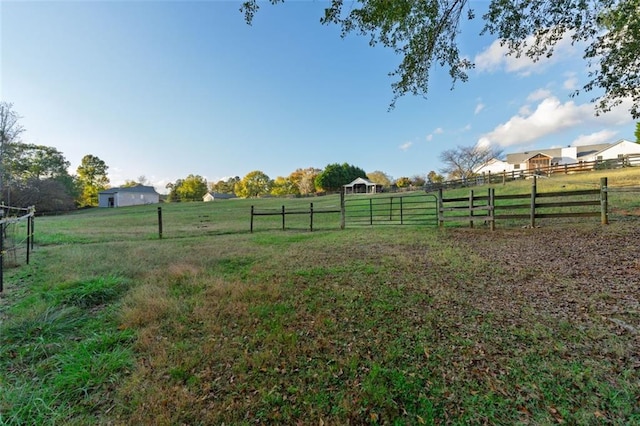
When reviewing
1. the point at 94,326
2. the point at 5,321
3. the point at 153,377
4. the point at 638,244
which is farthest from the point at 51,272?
the point at 638,244

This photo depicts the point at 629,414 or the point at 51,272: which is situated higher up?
the point at 51,272

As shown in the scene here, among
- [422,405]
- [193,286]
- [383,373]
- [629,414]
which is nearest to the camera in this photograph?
[629,414]

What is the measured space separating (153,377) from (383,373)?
2.27m

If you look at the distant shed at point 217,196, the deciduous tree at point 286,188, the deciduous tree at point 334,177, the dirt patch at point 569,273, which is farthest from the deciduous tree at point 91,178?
the dirt patch at point 569,273

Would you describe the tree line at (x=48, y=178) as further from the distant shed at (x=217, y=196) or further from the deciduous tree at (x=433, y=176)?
the deciduous tree at (x=433, y=176)

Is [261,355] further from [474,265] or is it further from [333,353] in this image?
[474,265]

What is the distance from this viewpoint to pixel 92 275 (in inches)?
210

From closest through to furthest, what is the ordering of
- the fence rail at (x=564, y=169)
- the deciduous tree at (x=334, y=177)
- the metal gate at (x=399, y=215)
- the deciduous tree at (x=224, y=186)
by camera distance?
the metal gate at (x=399, y=215) → the fence rail at (x=564, y=169) → the deciduous tree at (x=334, y=177) → the deciduous tree at (x=224, y=186)

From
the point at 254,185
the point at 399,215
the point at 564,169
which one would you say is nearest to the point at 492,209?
the point at 399,215

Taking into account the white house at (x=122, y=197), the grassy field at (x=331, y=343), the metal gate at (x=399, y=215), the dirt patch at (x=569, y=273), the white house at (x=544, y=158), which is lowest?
the grassy field at (x=331, y=343)

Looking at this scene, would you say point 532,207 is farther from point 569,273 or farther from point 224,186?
point 224,186

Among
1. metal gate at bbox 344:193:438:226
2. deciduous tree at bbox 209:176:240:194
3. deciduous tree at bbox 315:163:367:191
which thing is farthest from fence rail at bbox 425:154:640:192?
deciduous tree at bbox 209:176:240:194

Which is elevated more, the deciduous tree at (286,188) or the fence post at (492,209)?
the deciduous tree at (286,188)

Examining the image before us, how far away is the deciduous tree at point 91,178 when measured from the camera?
50.8 m
